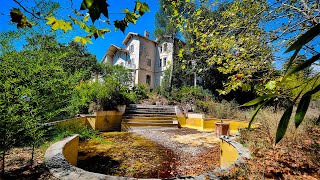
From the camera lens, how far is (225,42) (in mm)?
4090

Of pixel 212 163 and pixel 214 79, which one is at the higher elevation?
pixel 214 79

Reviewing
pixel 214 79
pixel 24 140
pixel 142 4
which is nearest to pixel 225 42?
pixel 142 4

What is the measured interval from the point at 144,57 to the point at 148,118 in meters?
15.6

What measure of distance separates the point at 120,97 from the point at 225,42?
10.2 m

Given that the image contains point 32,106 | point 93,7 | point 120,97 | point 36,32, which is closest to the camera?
point 93,7

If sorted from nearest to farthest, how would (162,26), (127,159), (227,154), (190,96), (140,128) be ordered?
(227,154), (127,159), (140,128), (190,96), (162,26)

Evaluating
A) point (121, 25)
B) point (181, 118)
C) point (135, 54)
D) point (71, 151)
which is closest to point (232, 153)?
point (71, 151)

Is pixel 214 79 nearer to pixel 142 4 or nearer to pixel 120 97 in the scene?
pixel 120 97

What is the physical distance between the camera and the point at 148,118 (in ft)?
41.0

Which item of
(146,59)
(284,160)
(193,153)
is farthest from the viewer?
(146,59)

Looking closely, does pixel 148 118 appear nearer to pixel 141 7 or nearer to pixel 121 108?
pixel 121 108

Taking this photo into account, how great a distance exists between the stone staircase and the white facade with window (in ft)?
39.6

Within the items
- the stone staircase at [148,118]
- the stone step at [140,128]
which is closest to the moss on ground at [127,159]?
the stone step at [140,128]

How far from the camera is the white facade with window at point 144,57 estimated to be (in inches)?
1027
